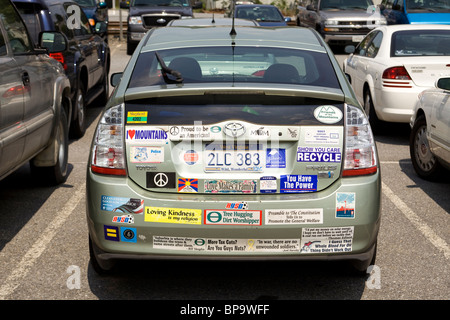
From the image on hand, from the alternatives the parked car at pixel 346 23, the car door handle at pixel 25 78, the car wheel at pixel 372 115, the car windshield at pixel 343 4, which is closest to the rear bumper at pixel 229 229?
the car door handle at pixel 25 78

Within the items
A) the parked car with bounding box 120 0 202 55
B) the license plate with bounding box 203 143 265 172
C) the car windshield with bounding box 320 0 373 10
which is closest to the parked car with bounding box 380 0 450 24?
the car windshield with bounding box 320 0 373 10

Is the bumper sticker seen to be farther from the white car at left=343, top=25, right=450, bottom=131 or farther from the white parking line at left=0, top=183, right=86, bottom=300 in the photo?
the white car at left=343, top=25, right=450, bottom=131

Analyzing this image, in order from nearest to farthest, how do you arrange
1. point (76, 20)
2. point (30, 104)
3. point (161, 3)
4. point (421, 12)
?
point (30, 104)
point (76, 20)
point (421, 12)
point (161, 3)

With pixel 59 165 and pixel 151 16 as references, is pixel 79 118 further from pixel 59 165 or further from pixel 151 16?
pixel 151 16

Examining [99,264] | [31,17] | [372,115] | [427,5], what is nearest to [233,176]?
[99,264]

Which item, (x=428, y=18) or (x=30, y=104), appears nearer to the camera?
(x=30, y=104)

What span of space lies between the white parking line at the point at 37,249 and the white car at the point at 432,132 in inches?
137

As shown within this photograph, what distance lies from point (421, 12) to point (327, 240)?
15.1m

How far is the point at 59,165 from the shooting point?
7219 millimetres

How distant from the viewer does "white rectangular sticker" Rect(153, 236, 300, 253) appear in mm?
4082

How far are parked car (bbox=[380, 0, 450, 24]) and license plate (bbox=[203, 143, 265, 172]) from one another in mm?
14260

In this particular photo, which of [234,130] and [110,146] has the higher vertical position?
[234,130]
